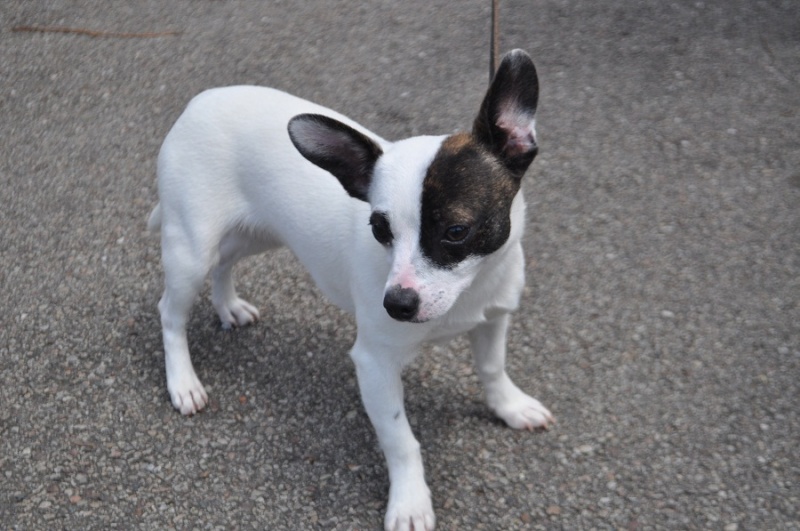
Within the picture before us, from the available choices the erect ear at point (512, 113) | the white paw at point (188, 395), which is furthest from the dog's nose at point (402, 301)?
the white paw at point (188, 395)

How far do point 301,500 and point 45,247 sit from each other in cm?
225

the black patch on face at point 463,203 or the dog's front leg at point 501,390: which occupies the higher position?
the black patch on face at point 463,203

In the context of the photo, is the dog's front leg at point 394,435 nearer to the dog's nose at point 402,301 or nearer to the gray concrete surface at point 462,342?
the gray concrete surface at point 462,342

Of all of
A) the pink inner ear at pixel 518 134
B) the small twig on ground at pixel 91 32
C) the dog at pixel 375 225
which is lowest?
the small twig on ground at pixel 91 32

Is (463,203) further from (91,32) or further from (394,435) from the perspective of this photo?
(91,32)

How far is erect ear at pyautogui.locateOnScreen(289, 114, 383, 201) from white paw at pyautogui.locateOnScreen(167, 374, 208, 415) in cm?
144

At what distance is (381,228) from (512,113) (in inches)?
19.7

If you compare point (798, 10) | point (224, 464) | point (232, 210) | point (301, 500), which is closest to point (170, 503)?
point (224, 464)

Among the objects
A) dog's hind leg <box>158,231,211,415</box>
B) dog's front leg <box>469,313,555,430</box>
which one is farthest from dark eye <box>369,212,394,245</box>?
dog's hind leg <box>158,231,211,415</box>

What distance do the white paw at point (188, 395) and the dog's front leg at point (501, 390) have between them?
3.82 ft

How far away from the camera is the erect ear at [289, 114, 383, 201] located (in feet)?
9.20

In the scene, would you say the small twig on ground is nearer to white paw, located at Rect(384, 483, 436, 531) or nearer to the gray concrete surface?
the gray concrete surface

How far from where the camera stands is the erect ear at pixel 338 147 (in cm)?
280

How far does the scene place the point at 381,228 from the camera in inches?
108
